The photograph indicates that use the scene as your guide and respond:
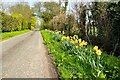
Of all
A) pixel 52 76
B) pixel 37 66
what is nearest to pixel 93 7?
pixel 37 66

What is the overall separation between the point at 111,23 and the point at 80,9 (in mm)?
5990

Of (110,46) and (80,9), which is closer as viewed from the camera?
(110,46)

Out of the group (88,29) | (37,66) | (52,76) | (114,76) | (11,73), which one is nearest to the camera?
(114,76)

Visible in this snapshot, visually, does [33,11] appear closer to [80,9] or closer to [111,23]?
[80,9]

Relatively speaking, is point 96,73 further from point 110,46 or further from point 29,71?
point 110,46

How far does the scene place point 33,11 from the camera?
77125 millimetres

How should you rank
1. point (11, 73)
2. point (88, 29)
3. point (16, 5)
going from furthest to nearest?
1. point (16, 5)
2. point (88, 29)
3. point (11, 73)

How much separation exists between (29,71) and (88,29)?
29.4 feet

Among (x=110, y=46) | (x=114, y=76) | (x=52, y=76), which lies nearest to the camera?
(x=114, y=76)

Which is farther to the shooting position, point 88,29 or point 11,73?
point 88,29

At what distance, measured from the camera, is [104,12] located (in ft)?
36.4

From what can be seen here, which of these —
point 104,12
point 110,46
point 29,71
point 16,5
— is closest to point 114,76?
point 29,71

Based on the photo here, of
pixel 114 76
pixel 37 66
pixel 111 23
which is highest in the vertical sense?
pixel 111 23

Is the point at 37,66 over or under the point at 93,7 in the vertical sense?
under
